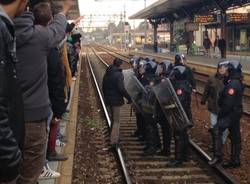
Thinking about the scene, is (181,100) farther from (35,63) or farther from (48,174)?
(35,63)

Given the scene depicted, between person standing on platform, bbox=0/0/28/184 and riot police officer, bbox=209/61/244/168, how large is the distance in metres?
5.18

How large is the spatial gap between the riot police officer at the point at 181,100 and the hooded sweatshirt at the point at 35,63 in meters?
4.45

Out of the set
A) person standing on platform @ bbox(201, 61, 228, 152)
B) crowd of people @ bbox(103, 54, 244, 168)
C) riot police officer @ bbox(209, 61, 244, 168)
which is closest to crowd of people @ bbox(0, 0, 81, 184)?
riot police officer @ bbox(209, 61, 244, 168)

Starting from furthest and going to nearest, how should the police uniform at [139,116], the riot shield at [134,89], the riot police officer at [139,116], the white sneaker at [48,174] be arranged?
the riot police officer at [139,116] → the police uniform at [139,116] → the riot shield at [134,89] → the white sneaker at [48,174]

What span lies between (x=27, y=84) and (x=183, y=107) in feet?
16.5

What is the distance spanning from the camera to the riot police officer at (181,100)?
26.8 ft

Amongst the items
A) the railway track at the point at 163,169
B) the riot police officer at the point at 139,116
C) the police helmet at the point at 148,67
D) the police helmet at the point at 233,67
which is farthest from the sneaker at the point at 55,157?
the police helmet at the point at 233,67

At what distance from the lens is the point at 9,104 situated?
239cm

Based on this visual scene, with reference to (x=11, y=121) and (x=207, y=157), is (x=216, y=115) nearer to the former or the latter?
(x=207, y=157)

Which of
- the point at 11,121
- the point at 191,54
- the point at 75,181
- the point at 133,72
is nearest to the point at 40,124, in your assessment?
the point at 11,121

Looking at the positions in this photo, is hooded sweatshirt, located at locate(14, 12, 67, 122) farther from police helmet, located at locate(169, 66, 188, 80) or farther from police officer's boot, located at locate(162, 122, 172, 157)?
police officer's boot, located at locate(162, 122, 172, 157)

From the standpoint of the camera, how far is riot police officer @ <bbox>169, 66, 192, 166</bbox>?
8156mm

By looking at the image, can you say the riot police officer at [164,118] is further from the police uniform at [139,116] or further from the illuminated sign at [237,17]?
the illuminated sign at [237,17]

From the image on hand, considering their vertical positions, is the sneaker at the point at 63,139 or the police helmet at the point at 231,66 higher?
the police helmet at the point at 231,66
